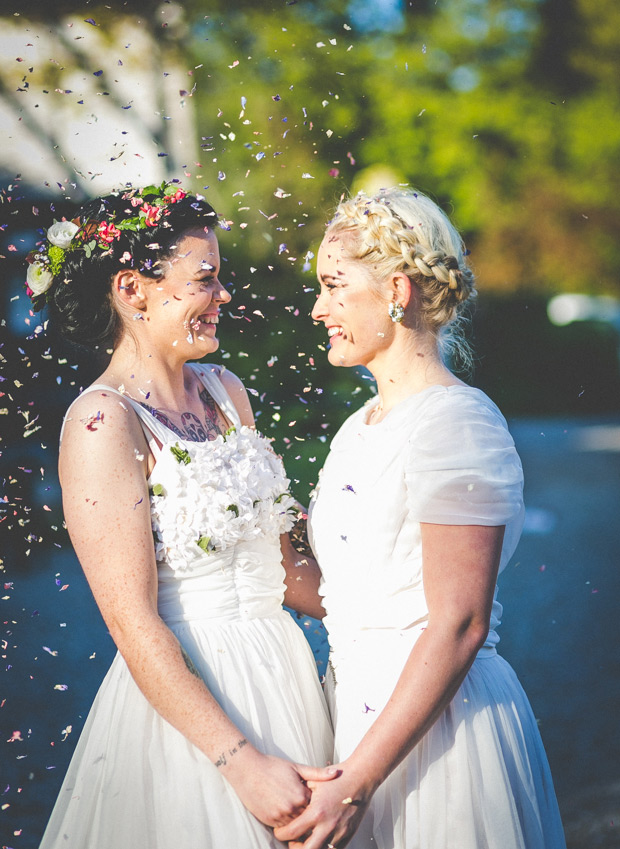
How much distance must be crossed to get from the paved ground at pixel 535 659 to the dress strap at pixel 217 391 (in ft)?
5.33

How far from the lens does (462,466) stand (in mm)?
2172

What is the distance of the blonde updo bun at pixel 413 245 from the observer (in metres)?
2.46

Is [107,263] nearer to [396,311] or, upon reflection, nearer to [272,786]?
[396,311]

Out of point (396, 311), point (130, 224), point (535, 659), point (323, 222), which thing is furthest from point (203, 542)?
point (535, 659)

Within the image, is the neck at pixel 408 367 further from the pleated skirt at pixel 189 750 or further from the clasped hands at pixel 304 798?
the clasped hands at pixel 304 798

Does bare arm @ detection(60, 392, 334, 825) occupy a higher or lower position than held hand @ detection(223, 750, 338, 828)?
higher

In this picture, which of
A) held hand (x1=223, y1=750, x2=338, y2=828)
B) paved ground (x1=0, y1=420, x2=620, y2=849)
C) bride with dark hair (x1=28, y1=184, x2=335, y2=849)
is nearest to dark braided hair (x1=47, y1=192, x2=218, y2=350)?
bride with dark hair (x1=28, y1=184, x2=335, y2=849)

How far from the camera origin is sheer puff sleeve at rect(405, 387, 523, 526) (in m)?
2.14

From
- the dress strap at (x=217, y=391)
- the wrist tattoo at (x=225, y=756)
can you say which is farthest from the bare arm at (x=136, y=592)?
the dress strap at (x=217, y=391)

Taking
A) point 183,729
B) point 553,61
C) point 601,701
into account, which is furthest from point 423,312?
point 553,61

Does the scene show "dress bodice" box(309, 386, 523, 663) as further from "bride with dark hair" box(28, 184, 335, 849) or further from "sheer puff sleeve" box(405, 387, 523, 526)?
"bride with dark hair" box(28, 184, 335, 849)

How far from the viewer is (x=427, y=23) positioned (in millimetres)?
13211

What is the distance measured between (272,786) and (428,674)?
1.55 feet

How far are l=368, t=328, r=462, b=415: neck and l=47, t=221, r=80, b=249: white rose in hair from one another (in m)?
1.07
